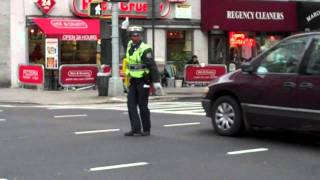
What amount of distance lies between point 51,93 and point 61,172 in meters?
15.4

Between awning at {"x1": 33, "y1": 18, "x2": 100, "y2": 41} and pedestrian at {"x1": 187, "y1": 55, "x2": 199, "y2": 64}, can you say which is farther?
pedestrian at {"x1": 187, "y1": 55, "x2": 199, "y2": 64}

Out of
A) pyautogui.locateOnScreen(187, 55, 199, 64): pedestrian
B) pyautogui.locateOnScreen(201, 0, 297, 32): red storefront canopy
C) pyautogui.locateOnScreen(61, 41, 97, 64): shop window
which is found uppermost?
pyautogui.locateOnScreen(201, 0, 297, 32): red storefront canopy

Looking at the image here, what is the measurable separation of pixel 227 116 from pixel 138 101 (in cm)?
152

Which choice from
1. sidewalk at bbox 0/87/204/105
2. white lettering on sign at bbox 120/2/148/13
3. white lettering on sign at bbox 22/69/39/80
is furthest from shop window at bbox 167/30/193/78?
white lettering on sign at bbox 22/69/39/80

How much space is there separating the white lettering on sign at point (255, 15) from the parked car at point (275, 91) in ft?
64.1

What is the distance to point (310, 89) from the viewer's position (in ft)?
30.4

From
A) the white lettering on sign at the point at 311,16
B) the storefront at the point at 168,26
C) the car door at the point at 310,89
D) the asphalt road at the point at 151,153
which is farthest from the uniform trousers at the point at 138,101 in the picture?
the white lettering on sign at the point at 311,16

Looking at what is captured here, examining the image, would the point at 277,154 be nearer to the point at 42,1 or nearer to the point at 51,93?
the point at 51,93

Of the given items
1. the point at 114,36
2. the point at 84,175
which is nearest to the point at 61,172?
the point at 84,175

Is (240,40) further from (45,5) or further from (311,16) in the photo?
(45,5)

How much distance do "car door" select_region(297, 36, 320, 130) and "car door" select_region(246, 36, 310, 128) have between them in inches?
4.4

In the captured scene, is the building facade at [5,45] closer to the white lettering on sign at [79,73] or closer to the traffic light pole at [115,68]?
the white lettering on sign at [79,73]

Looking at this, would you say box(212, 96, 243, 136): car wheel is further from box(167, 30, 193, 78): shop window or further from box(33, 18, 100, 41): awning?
box(167, 30, 193, 78): shop window

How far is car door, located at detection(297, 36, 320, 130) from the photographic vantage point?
921 cm
